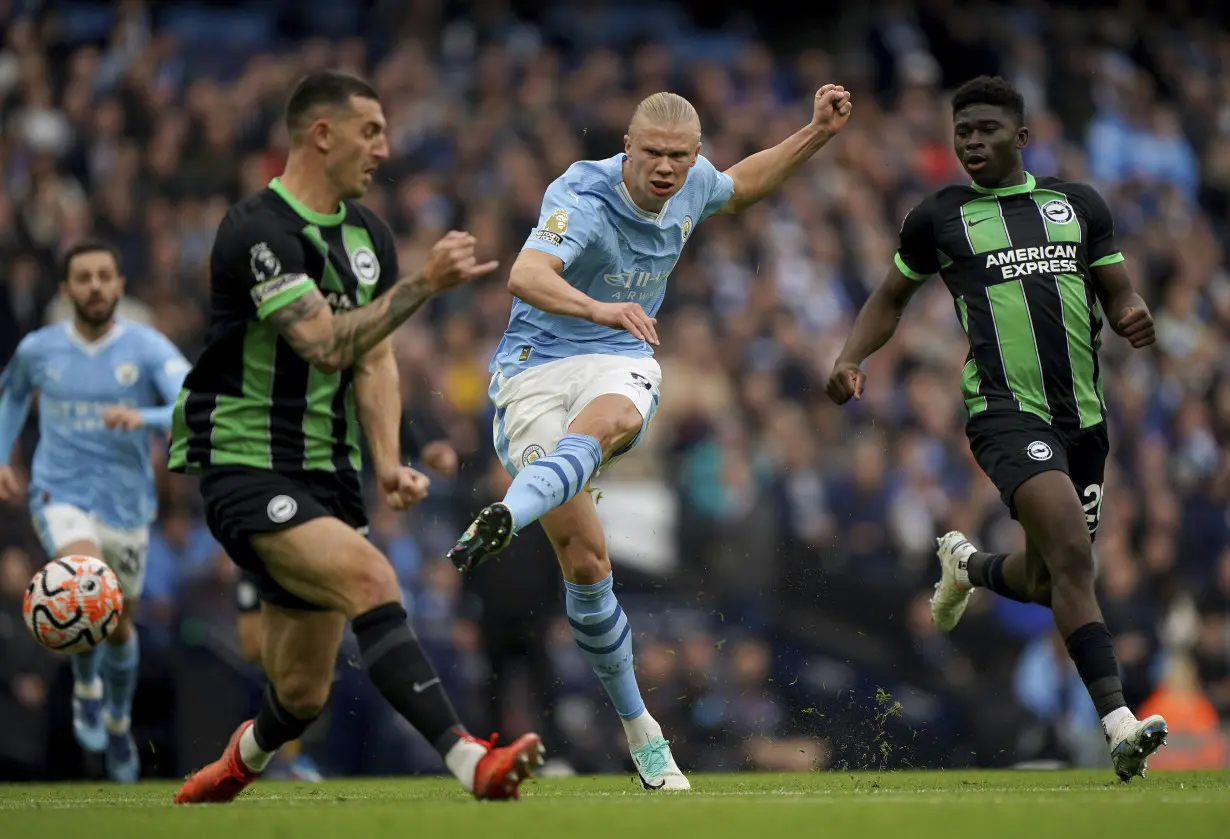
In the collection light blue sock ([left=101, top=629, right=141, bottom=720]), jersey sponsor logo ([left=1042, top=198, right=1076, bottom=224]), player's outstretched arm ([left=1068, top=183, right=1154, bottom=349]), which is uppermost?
jersey sponsor logo ([left=1042, top=198, right=1076, bottom=224])

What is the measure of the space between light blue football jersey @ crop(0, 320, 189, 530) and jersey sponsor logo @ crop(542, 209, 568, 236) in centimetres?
385

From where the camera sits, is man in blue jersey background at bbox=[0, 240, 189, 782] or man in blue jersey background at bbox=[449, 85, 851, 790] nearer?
man in blue jersey background at bbox=[449, 85, 851, 790]

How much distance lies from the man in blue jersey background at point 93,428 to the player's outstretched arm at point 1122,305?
5.40m

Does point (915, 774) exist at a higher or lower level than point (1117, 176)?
lower

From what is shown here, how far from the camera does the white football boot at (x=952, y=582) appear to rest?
9031 millimetres

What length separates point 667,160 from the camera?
7.75 m

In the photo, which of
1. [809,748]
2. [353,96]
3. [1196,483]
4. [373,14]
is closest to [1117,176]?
[1196,483]

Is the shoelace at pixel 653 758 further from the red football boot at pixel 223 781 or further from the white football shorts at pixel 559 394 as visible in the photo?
the red football boot at pixel 223 781

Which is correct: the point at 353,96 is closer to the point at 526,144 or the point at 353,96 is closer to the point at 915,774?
the point at 915,774

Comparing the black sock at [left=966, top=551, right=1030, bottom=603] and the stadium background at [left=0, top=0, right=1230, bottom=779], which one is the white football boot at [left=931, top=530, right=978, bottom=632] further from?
the stadium background at [left=0, top=0, right=1230, bottom=779]

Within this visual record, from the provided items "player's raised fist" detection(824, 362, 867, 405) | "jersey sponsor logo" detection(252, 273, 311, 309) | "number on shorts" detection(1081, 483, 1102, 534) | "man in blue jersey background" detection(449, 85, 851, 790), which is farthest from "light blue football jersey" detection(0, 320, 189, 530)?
"number on shorts" detection(1081, 483, 1102, 534)

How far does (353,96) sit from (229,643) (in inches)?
211

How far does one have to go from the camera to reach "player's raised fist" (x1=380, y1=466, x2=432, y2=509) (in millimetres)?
6391

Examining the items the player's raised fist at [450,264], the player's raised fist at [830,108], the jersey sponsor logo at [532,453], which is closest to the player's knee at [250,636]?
the jersey sponsor logo at [532,453]
